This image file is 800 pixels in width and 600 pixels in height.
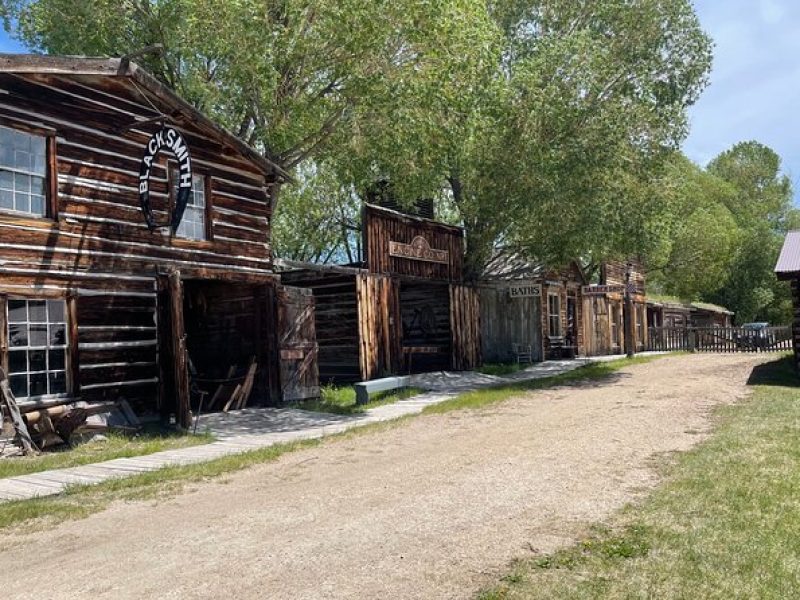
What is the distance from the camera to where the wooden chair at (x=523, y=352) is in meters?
28.3

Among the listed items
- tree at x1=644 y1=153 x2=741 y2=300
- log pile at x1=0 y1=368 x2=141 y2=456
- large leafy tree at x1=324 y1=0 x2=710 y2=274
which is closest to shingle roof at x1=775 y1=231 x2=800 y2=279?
large leafy tree at x1=324 y1=0 x2=710 y2=274

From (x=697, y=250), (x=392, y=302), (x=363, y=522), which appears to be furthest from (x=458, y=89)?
(x=697, y=250)

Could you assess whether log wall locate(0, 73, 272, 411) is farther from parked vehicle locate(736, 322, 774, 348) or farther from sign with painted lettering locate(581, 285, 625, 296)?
parked vehicle locate(736, 322, 774, 348)

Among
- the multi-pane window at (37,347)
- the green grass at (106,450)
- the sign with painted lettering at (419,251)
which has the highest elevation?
the sign with painted lettering at (419,251)

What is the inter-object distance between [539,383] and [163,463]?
40.4ft

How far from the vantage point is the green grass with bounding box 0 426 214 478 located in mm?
10266

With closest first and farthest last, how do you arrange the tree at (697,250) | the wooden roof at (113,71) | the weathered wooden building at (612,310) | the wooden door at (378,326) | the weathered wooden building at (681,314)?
1. the wooden roof at (113,71)
2. the wooden door at (378,326)
3. the weathered wooden building at (612,310)
4. the weathered wooden building at (681,314)
5. the tree at (697,250)

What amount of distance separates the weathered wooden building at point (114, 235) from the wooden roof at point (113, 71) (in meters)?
0.03

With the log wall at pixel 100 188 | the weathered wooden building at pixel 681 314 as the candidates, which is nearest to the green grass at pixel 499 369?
the log wall at pixel 100 188

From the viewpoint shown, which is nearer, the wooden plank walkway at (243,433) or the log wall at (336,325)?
the wooden plank walkway at (243,433)

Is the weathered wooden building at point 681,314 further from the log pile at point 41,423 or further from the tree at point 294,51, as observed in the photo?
the log pile at point 41,423

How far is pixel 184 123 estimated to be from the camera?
15.6 meters

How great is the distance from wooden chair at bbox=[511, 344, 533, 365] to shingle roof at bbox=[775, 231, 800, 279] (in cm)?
996

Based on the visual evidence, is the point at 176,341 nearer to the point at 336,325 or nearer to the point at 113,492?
the point at 113,492
